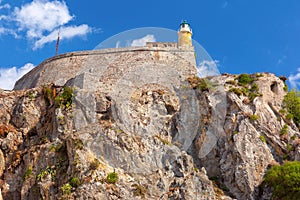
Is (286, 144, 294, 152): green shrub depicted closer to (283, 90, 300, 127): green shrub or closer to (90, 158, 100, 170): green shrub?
(283, 90, 300, 127): green shrub

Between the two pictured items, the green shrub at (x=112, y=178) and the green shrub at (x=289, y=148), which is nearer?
the green shrub at (x=112, y=178)

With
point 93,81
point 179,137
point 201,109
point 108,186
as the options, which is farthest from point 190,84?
point 108,186

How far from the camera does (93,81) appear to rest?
25.8 meters

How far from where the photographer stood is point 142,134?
73.7 feet

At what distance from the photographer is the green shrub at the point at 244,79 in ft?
87.4

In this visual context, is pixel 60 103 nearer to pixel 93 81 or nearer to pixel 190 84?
pixel 93 81

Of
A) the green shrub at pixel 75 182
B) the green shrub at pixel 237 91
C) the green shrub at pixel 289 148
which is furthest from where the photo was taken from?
the green shrub at pixel 237 91

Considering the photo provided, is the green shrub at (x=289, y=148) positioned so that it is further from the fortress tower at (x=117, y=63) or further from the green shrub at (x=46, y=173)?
the green shrub at (x=46, y=173)

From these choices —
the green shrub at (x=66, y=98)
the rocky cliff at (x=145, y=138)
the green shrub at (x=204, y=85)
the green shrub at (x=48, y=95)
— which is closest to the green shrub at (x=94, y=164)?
the rocky cliff at (x=145, y=138)

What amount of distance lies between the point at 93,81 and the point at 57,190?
7733mm

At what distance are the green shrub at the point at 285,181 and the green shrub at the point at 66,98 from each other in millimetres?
10662

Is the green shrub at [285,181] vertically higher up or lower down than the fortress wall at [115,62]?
lower down

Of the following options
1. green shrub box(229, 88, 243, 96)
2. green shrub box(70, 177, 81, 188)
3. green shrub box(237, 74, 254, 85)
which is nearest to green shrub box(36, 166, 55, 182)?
green shrub box(70, 177, 81, 188)

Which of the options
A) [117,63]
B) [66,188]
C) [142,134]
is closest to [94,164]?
[66,188]
